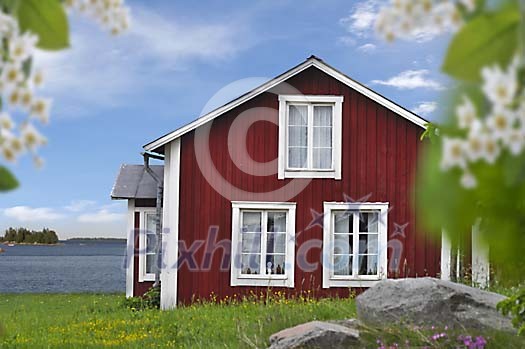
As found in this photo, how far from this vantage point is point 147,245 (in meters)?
16.7

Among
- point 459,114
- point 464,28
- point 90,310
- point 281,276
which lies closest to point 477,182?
point 459,114

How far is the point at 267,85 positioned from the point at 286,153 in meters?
1.47

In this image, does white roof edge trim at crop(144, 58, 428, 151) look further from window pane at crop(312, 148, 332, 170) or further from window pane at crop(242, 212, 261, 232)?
window pane at crop(242, 212, 261, 232)

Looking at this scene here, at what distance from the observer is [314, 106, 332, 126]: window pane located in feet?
49.7

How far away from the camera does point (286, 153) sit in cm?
1503

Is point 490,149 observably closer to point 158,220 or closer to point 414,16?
point 414,16

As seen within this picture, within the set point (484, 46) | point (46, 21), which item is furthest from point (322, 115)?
point (484, 46)

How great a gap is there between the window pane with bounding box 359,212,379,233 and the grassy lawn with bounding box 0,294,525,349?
210 centimetres

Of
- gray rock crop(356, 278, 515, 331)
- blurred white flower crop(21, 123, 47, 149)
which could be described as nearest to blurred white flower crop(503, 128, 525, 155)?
blurred white flower crop(21, 123, 47, 149)

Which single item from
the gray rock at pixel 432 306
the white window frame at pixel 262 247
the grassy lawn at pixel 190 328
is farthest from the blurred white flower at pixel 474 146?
the white window frame at pixel 262 247

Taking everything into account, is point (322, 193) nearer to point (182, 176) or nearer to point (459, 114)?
point (182, 176)

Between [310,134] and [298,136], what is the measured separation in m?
0.26

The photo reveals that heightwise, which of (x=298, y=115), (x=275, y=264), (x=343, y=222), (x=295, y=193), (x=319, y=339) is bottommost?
(x=319, y=339)

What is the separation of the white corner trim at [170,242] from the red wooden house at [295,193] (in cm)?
2
